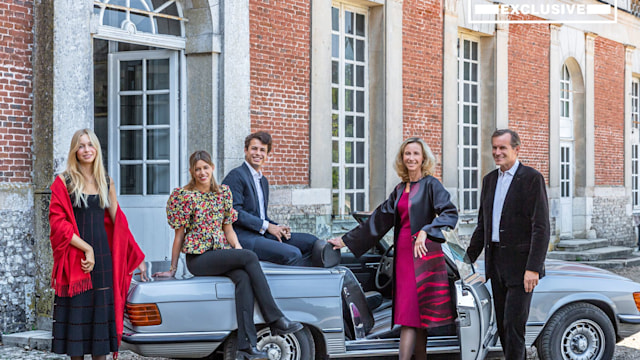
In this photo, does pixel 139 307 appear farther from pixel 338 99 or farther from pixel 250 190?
pixel 338 99

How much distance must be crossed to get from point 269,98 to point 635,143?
1345cm

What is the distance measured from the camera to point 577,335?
5.89 metres

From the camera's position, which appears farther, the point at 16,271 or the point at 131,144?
the point at 131,144

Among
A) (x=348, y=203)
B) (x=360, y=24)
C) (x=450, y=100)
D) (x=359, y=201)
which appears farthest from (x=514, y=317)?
(x=450, y=100)

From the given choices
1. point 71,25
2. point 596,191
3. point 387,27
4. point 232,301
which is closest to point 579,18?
point 596,191

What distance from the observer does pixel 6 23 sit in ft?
24.9

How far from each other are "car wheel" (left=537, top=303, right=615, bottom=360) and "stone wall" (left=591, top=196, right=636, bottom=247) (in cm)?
1213

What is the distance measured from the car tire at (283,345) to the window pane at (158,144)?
468cm

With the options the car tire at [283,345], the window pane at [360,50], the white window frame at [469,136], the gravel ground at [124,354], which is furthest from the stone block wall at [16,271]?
the white window frame at [469,136]

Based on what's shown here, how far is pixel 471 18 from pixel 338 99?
3.69 metres

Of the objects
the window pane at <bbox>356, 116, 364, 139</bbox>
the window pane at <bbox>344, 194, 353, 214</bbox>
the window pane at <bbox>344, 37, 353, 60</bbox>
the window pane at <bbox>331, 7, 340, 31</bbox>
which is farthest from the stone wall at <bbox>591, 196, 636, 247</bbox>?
the window pane at <bbox>331, 7, 340, 31</bbox>

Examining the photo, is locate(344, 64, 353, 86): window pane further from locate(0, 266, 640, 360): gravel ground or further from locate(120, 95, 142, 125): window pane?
locate(0, 266, 640, 360): gravel ground

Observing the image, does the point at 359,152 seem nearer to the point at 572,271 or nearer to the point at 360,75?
the point at 360,75

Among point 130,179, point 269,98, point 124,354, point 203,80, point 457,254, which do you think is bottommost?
point 124,354
